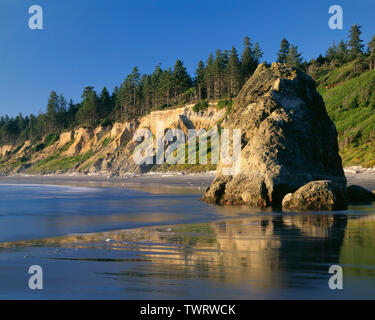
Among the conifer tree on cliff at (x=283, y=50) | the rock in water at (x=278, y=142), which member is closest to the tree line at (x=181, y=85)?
the conifer tree on cliff at (x=283, y=50)

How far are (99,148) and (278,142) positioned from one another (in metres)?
69.7

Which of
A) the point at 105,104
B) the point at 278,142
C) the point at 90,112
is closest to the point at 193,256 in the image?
the point at 278,142

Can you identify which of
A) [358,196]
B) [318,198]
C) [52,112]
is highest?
[52,112]

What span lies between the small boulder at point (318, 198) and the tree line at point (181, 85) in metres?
53.9

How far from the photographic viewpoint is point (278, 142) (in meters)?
15.0

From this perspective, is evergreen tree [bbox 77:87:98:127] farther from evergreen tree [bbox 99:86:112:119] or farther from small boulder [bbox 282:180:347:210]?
small boulder [bbox 282:180:347:210]

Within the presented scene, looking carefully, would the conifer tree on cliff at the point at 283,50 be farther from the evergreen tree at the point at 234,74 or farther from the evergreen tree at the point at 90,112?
the evergreen tree at the point at 90,112

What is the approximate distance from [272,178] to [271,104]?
4.02 meters

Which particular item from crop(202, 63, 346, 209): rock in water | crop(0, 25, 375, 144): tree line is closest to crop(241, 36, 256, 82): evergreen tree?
crop(0, 25, 375, 144): tree line

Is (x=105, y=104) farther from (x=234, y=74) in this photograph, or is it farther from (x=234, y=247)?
(x=234, y=247)

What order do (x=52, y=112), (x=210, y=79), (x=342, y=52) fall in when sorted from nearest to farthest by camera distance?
(x=210, y=79), (x=342, y=52), (x=52, y=112)

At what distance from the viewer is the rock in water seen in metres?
14.3
